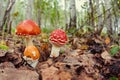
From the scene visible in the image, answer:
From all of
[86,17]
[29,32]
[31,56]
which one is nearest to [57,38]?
[29,32]

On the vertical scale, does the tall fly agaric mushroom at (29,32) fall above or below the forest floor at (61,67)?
above

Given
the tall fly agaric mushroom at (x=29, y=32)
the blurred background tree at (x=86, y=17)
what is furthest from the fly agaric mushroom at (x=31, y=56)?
the blurred background tree at (x=86, y=17)

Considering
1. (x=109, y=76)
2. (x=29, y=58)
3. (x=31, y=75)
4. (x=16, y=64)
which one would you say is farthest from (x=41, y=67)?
(x=109, y=76)

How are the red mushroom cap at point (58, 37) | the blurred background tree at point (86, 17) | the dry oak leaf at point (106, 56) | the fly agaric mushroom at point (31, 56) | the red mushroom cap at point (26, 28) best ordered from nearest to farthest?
the fly agaric mushroom at point (31, 56), the red mushroom cap at point (26, 28), the red mushroom cap at point (58, 37), the dry oak leaf at point (106, 56), the blurred background tree at point (86, 17)

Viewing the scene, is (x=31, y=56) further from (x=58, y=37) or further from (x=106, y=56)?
(x=106, y=56)

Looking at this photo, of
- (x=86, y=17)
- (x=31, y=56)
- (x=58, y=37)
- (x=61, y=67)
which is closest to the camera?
(x=61, y=67)

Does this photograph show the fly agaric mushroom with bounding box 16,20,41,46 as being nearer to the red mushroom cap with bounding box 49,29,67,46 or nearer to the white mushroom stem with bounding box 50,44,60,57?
the red mushroom cap with bounding box 49,29,67,46

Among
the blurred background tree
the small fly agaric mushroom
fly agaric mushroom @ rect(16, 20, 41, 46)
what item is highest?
fly agaric mushroom @ rect(16, 20, 41, 46)

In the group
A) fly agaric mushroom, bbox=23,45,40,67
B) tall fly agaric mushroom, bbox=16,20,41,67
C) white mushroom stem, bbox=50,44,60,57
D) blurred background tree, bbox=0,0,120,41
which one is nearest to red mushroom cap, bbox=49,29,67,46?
white mushroom stem, bbox=50,44,60,57

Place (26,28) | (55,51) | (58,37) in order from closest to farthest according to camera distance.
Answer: (26,28)
(58,37)
(55,51)

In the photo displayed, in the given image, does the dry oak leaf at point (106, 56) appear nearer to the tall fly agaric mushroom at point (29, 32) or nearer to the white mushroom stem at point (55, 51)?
the white mushroom stem at point (55, 51)

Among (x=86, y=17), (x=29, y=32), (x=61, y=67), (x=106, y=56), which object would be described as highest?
(x=29, y=32)
